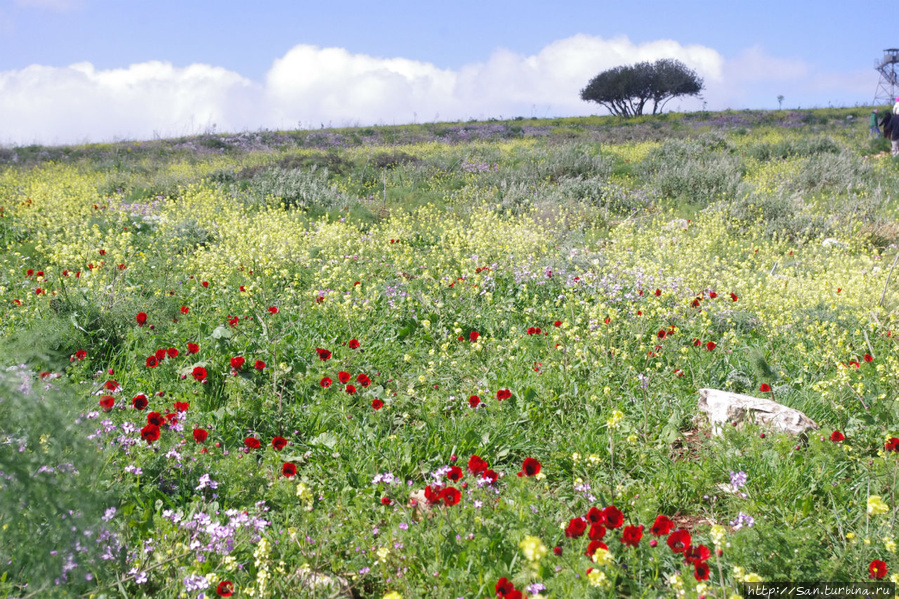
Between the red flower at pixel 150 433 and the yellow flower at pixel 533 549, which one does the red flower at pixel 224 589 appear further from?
the yellow flower at pixel 533 549

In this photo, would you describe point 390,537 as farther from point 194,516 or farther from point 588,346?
point 588,346

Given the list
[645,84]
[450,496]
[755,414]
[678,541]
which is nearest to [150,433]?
[450,496]

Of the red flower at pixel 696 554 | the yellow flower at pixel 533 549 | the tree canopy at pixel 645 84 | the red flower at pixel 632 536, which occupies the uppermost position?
the tree canopy at pixel 645 84

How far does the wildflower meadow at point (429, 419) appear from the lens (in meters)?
2.03

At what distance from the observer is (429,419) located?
330 cm

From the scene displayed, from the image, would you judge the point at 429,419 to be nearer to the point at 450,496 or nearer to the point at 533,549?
the point at 450,496

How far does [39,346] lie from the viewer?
356 cm

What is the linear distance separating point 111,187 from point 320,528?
1324 cm

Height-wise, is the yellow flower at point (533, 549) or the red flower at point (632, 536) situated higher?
the yellow flower at point (533, 549)

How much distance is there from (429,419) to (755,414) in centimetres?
197

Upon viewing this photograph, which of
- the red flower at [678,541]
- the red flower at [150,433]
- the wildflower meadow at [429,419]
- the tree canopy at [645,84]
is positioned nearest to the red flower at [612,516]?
the wildflower meadow at [429,419]

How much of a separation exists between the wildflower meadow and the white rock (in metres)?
0.13

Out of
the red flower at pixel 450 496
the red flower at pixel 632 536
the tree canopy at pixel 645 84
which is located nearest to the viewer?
the red flower at pixel 632 536

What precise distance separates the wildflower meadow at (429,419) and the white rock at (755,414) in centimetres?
13
